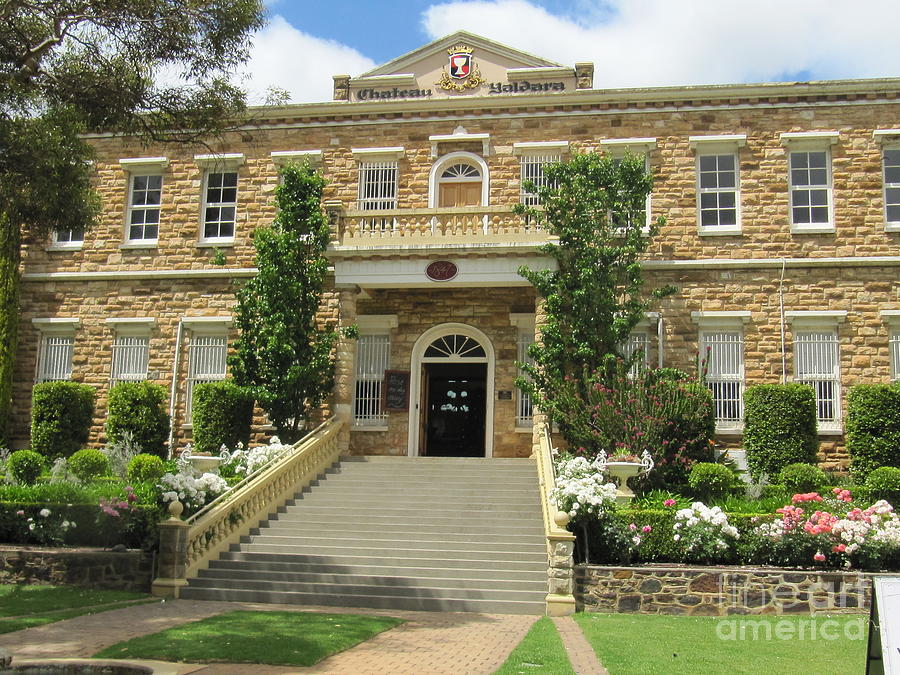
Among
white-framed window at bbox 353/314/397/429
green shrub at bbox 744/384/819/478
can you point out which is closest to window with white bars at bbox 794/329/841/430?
green shrub at bbox 744/384/819/478

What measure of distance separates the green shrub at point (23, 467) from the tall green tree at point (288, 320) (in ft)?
14.4

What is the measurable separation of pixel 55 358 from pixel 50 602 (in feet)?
36.6

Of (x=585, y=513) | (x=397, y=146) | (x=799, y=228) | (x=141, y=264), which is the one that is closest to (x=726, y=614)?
(x=585, y=513)

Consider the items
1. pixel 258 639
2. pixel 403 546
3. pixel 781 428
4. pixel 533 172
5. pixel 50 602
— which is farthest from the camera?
pixel 533 172

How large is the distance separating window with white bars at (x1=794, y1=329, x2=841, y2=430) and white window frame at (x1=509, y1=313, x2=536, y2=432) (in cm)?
572

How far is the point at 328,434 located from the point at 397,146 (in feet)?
24.6

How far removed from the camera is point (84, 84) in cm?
1377

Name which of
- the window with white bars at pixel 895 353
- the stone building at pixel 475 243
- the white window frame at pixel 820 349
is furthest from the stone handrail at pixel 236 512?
the window with white bars at pixel 895 353

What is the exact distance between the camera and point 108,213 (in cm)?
2288

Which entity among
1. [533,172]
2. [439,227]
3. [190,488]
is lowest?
[190,488]

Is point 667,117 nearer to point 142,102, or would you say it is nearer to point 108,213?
point 142,102

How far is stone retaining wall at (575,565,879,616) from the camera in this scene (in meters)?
12.5

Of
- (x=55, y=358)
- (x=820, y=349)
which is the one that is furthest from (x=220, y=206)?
(x=820, y=349)

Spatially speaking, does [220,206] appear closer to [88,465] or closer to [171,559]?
[88,465]
